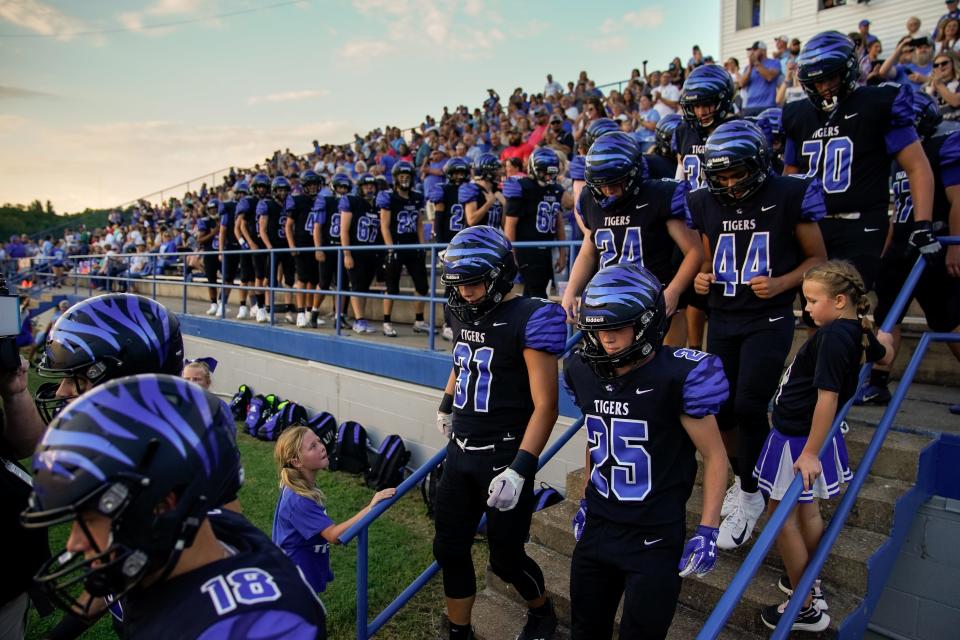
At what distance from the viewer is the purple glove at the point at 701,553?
2.40 m

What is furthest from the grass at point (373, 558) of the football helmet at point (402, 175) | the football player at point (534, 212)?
the football helmet at point (402, 175)

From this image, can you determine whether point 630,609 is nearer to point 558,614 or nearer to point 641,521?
point 641,521

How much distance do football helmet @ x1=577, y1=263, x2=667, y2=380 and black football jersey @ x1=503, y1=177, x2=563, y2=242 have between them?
385 cm

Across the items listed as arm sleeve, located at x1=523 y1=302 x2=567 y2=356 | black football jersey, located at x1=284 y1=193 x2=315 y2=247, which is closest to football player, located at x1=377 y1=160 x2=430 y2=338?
black football jersey, located at x1=284 y1=193 x2=315 y2=247

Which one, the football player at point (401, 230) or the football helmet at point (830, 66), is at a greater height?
the football helmet at point (830, 66)

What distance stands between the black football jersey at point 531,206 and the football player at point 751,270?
3.09 meters

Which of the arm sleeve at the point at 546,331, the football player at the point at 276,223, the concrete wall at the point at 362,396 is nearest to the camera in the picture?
the arm sleeve at the point at 546,331

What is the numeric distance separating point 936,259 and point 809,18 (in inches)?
626

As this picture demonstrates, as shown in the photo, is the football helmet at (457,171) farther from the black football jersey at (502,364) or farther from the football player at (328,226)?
the black football jersey at (502,364)

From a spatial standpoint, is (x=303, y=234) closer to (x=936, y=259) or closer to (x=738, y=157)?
(x=738, y=157)

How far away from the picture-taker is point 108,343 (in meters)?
2.03

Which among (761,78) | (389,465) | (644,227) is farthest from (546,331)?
(761,78)

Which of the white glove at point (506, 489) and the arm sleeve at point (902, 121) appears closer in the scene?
the white glove at point (506, 489)

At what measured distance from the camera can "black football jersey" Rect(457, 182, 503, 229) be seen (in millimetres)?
7270
